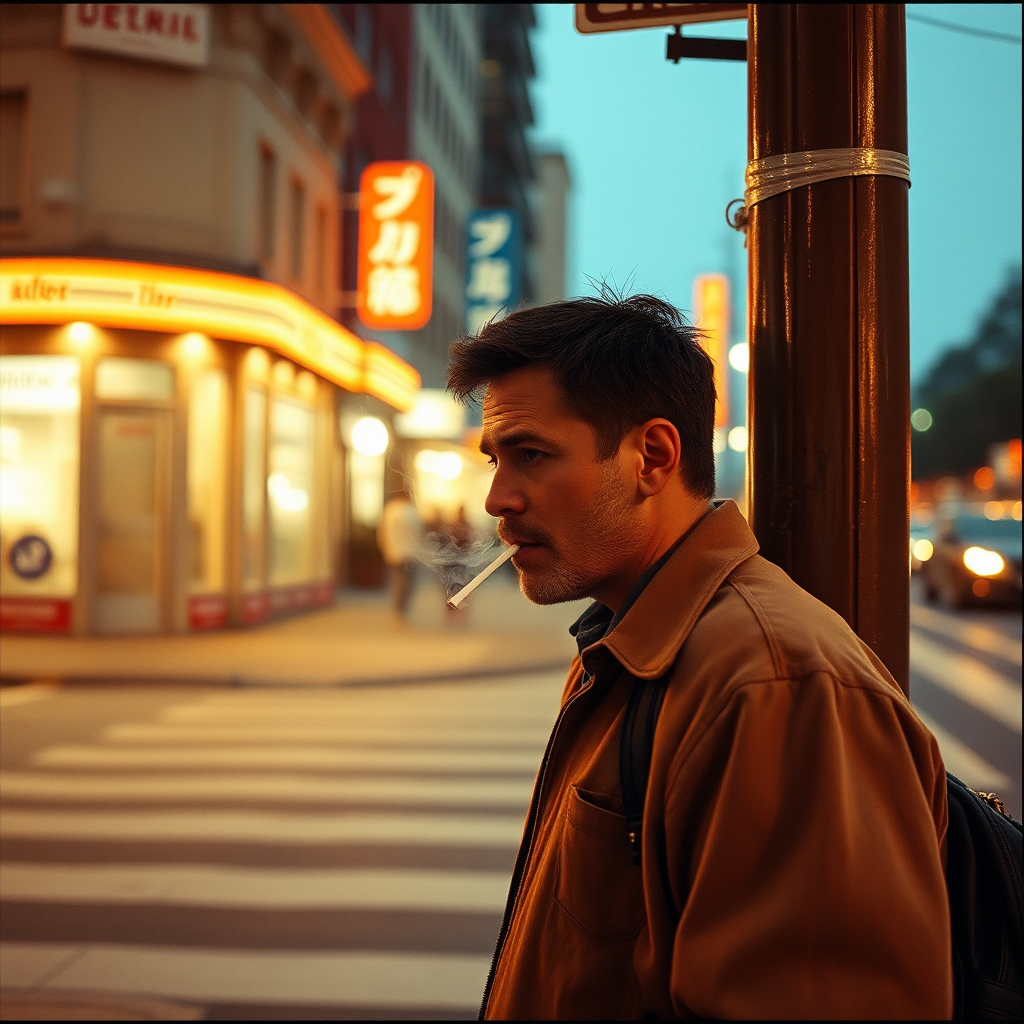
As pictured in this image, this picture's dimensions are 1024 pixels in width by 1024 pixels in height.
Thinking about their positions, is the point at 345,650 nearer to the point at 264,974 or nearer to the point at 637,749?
the point at 264,974

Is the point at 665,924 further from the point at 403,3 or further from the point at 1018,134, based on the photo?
the point at 403,3

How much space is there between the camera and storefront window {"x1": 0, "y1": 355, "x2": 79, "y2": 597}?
2.44 metres

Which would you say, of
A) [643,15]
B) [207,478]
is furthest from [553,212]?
[643,15]

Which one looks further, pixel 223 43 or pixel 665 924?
pixel 223 43

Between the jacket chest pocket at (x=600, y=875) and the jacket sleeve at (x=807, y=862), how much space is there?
0.13m

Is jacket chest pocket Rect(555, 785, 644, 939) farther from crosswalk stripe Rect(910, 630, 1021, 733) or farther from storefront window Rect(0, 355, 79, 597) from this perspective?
crosswalk stripe Rect(910, 630, 1021, 733)

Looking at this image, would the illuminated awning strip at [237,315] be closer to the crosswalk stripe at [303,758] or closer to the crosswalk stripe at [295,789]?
the crosswalk stripe at [295,789]

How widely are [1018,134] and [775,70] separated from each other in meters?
2.99

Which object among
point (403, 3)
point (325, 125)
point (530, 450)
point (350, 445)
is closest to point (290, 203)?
point (325, 125)

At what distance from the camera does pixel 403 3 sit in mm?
27125

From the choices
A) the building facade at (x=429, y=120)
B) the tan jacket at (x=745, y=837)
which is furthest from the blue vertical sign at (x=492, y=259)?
the tan jacket at (x=745, y=837)

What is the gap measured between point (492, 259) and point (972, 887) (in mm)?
28949

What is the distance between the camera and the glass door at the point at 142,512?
12367 millimetres

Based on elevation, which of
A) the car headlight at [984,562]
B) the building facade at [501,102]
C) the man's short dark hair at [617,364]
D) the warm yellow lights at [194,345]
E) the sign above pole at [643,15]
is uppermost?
the building facade at [501,102]
